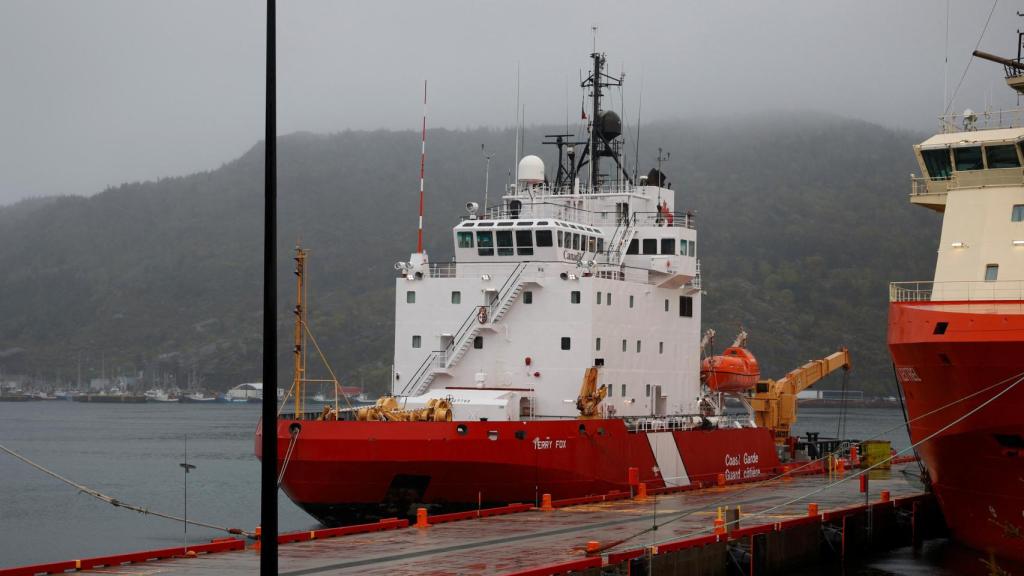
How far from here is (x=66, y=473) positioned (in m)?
56.1

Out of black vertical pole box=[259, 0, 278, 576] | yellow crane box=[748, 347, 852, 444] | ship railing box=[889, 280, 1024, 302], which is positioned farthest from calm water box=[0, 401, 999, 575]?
black vertical pole box=[259, 0, 278, 576]

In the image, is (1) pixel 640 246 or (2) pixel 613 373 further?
(1) pixel 640 246

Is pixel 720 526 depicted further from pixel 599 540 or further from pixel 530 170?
pixel 530 170

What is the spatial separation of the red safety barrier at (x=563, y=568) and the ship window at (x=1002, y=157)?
12518 mm

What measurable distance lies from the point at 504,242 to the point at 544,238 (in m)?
1.06

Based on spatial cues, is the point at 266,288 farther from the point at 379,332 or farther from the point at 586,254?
the point at 379,332

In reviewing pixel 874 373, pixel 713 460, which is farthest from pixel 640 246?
pixel 874 373

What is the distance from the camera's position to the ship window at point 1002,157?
81.5 feet

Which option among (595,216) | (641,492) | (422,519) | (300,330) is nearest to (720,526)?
(422,519)

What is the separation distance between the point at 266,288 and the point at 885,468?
114 feet

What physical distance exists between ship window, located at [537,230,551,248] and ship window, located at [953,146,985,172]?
366 inches

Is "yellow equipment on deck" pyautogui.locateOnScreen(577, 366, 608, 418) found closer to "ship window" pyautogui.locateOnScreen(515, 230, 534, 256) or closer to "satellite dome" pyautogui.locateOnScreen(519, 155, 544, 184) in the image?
"ship window" pyautogui.locateOnScreen(515, 230, 534, 256)

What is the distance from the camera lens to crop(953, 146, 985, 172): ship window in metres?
25.3

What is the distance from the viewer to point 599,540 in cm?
2055
